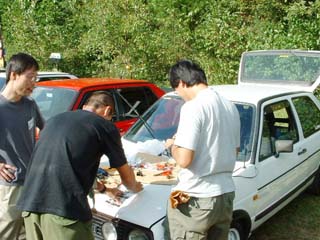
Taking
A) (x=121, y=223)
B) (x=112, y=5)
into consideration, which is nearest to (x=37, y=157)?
(x=121, y=223)

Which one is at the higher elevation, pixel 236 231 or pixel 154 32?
pixel 154 32

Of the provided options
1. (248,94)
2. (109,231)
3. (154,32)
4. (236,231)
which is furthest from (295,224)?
(154,32)

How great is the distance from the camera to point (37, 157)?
253 centimetres

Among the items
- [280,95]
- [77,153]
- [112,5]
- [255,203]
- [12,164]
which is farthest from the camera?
[112,5]

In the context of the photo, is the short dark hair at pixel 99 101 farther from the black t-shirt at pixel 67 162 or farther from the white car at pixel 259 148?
the white car at pixel 259 148

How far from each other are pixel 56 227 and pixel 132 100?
→ 14.7ft

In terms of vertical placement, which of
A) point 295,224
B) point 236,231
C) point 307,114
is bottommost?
point 295,224

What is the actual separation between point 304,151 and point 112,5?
11.1 metres

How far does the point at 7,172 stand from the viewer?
120 inches

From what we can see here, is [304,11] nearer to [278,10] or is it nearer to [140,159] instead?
[278,10]

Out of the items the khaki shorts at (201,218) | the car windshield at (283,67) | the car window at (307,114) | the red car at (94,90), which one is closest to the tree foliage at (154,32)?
the car windshield at (283,67)

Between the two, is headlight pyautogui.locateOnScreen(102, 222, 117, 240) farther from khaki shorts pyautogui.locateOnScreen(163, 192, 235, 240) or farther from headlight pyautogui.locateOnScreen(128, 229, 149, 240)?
khaki shorts pyautogui.locateOnScreen(163, 192, 235, 240)

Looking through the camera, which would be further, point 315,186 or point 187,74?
point 315,186

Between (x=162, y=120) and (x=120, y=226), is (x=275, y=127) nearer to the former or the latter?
(x=162, y=120)
